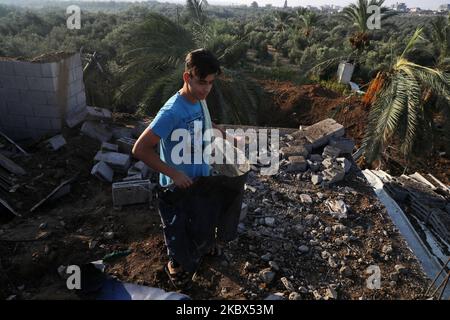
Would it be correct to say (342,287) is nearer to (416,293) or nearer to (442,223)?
(416,293)

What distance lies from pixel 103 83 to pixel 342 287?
638cm

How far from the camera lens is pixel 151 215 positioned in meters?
3.78

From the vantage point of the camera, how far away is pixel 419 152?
7344 millimetres

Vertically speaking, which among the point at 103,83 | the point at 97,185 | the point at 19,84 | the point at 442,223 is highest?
the point at 19,84

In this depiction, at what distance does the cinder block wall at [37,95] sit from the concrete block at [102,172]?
4.23ft

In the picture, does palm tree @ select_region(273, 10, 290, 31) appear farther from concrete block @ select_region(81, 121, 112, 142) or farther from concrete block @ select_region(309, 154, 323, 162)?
concrete block @ select_region(81, 121, 112, 142)

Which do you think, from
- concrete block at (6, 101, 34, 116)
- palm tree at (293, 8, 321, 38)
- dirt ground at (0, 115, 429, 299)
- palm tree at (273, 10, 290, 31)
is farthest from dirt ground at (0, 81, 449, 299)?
palm tree at (273, 10, 290, 31)

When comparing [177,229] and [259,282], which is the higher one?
[177,229]

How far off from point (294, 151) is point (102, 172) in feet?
8.80

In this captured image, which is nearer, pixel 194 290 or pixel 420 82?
pixel 194 290

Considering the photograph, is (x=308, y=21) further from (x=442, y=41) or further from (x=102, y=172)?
(x=102, y=172)

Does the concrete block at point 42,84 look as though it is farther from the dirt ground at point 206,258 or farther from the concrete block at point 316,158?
the concrete block at point 316,158

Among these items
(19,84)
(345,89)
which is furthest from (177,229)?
(345,89)

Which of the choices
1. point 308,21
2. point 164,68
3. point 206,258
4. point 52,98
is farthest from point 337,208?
point 308,21
